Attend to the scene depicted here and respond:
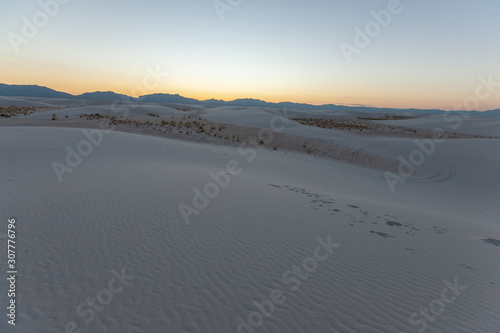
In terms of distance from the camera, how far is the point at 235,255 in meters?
4.52

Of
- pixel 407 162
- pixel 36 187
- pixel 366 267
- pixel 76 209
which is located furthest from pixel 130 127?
pixel 366 267

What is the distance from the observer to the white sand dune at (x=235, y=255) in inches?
128

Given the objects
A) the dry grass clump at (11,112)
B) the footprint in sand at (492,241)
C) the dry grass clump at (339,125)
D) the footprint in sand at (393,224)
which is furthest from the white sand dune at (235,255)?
the dry grass clump at (339,125)

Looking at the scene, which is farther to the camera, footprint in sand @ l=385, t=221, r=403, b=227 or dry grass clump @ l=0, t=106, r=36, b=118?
dry grass clump @ l=0, t=106, r=36, b=118

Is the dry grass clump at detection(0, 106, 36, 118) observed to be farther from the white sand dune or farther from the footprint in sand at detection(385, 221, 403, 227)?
the footprint in sand at detection(385, 221, 403, 227)

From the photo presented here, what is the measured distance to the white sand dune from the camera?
10.6 feet

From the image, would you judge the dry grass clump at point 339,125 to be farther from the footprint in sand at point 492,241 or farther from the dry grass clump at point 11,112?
the dry grass clump at point 11,112

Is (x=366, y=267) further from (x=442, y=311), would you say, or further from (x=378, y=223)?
(x=378, y=223)

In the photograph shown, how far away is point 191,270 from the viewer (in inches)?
158

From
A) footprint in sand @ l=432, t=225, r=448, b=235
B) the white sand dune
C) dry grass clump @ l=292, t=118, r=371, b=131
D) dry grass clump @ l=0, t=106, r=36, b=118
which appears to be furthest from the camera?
dry grass clump @ l=292, t=118, r=371, b=131

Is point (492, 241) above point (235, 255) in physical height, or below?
below

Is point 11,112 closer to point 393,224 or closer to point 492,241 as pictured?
point 393,224

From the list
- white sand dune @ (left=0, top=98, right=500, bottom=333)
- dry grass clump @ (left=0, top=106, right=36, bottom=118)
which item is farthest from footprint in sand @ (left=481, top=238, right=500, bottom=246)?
dry grass clump @ (left=0, top=106, right=36, bottom=118)

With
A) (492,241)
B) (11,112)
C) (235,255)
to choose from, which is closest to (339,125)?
(492,241)
